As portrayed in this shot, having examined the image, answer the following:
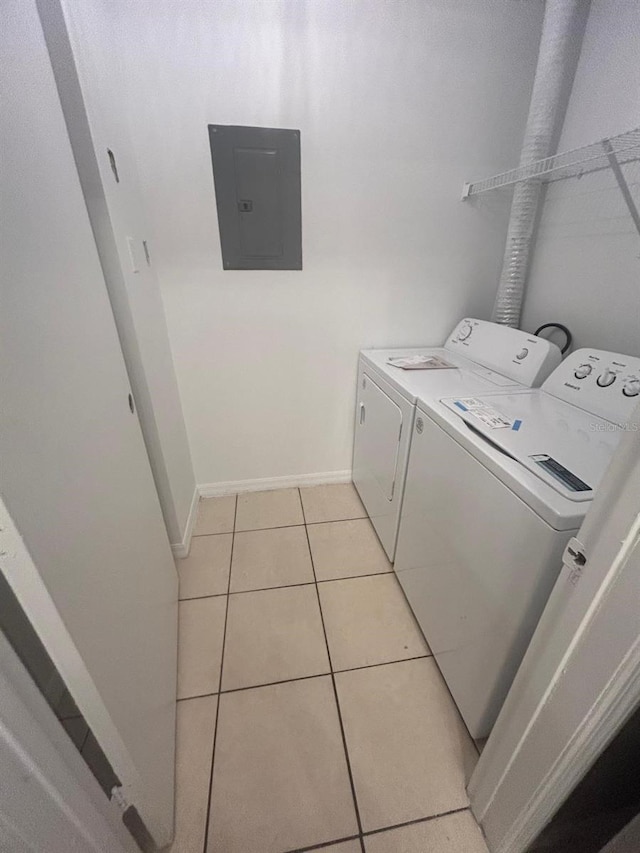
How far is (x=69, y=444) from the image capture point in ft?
2.06

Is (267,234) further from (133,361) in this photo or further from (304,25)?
(133,361)

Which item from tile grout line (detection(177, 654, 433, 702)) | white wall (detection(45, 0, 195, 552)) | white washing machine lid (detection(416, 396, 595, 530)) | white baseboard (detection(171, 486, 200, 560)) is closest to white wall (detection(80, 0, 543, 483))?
white wall (detection(45, 0, 195, 552))

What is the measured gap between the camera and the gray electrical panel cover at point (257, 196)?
145 centimetres

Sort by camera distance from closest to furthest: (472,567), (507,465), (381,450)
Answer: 1. (507,465)
2. (472,567)
3. (381,450)

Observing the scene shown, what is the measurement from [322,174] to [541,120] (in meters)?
0.97

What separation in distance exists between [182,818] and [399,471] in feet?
4.16

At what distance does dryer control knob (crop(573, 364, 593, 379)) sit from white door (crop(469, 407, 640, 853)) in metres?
0.95

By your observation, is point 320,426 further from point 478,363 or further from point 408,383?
point 478,363

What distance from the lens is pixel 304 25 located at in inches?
52.6

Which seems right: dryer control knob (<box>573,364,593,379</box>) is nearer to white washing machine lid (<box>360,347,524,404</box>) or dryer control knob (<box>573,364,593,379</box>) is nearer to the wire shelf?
white washing machine lid (<box>360,347,524,404</box>)

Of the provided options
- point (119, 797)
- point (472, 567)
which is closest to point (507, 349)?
point (472, 567)

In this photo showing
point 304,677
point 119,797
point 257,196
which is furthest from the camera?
point 257,196

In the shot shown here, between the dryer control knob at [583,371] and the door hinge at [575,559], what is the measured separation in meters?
0.95

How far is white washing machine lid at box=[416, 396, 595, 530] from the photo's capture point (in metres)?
0.72
